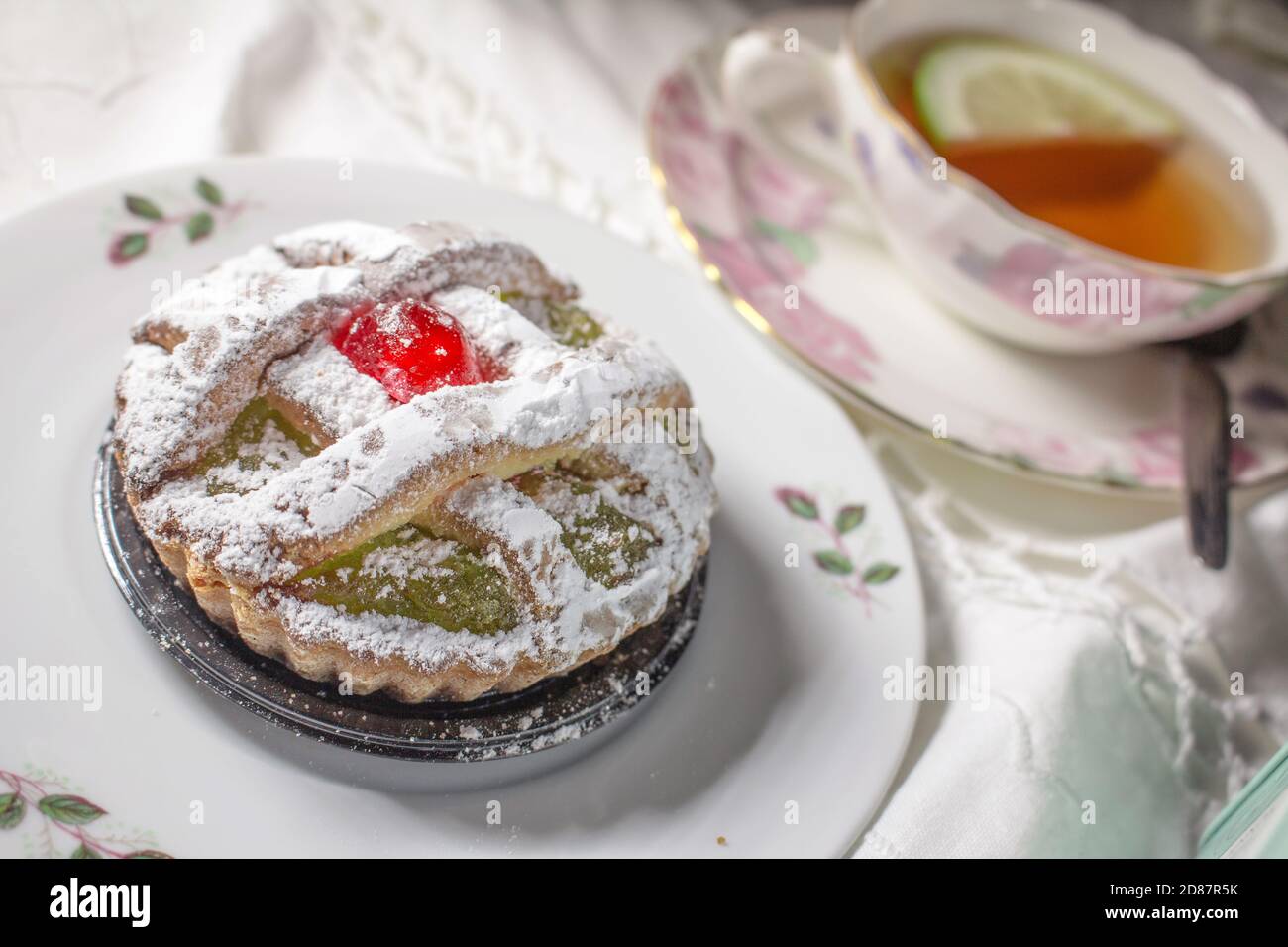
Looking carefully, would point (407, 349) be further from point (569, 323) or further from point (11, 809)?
point (11, 809)

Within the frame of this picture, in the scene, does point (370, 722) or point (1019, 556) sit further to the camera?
point (1019, 556)

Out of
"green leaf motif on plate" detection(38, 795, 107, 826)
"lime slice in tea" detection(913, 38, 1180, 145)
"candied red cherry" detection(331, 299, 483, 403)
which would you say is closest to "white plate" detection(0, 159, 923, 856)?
"green leaf motif on plate" detection(38, 795, 107, 826)

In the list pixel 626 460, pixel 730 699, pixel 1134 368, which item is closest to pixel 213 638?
pixel 626 460

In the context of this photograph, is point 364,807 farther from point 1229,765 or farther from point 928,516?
point 1229,765

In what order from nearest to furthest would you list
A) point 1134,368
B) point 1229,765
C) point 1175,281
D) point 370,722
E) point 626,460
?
point 370,722
point 626,460
point 1229,765
point 1175,281
point 1134,368

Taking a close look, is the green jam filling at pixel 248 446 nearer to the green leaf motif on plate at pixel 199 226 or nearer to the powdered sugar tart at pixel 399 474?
the powdered sugar tart at pixel 399 474

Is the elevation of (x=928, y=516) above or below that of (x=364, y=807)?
above
